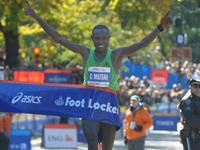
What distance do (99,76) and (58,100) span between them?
61cm

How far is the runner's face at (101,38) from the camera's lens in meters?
8.99

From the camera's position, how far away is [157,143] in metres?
26.8

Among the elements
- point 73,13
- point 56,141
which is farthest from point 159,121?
point 56,141

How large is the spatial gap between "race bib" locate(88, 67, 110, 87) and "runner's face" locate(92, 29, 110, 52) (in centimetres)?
23

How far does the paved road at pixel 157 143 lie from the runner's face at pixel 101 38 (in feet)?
46.7

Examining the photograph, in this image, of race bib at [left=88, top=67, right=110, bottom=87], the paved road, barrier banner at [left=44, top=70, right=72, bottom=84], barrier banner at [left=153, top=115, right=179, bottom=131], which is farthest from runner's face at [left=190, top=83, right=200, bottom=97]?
barrier banner at [left=153, top=115, right=179, bottom=131]

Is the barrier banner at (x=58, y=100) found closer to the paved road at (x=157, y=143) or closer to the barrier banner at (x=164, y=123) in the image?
the paved road at (x=157, y=143)

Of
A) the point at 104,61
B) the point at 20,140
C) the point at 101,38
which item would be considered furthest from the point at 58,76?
the point at 101,38

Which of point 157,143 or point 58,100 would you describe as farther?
point 157,143

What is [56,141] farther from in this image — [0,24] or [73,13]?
[73,13]

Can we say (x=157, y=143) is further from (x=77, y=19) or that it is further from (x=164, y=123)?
(x=164, y=123)

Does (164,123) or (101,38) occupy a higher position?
(101,38)

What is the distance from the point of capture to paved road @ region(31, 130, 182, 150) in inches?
965

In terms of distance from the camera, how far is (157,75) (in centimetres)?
4541
